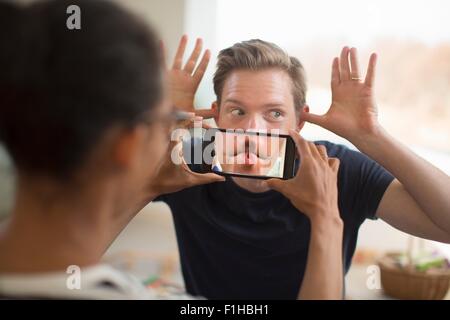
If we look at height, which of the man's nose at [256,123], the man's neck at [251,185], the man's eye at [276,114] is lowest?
the man's neck at [251,185]

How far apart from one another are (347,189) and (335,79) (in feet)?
0.56

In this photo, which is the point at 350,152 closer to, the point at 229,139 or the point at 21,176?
the point at 229,139

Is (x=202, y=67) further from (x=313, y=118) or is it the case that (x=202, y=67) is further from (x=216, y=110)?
(x=313, y=118)

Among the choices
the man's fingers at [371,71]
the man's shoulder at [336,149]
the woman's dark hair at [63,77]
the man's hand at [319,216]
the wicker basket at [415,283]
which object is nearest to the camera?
the woman's dark hair at [63,77]

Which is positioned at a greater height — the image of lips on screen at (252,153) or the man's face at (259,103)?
the man's face at (259,103)

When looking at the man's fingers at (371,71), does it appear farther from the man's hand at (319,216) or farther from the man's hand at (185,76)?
the man's hand at (185,76)

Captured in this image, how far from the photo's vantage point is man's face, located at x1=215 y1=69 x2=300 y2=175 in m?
0.77

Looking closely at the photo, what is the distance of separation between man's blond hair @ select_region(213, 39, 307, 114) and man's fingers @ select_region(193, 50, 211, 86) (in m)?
0.06

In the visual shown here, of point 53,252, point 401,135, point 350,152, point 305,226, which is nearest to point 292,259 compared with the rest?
point 305,226

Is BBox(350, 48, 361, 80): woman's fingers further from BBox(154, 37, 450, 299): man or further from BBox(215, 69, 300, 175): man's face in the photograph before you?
BBox(215, 69, 300, 175): man's face

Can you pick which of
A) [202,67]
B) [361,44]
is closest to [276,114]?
[202,67]

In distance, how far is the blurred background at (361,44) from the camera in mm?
879

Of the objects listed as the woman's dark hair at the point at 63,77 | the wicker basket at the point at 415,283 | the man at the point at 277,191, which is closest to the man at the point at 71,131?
the woman's dark hair at the point at 63,77

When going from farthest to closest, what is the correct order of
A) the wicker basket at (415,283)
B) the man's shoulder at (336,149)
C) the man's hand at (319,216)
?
1. the wicker basket at (415,283)
2. the man's shoulder at (336,149)
3. the man's hand at (319,216)
